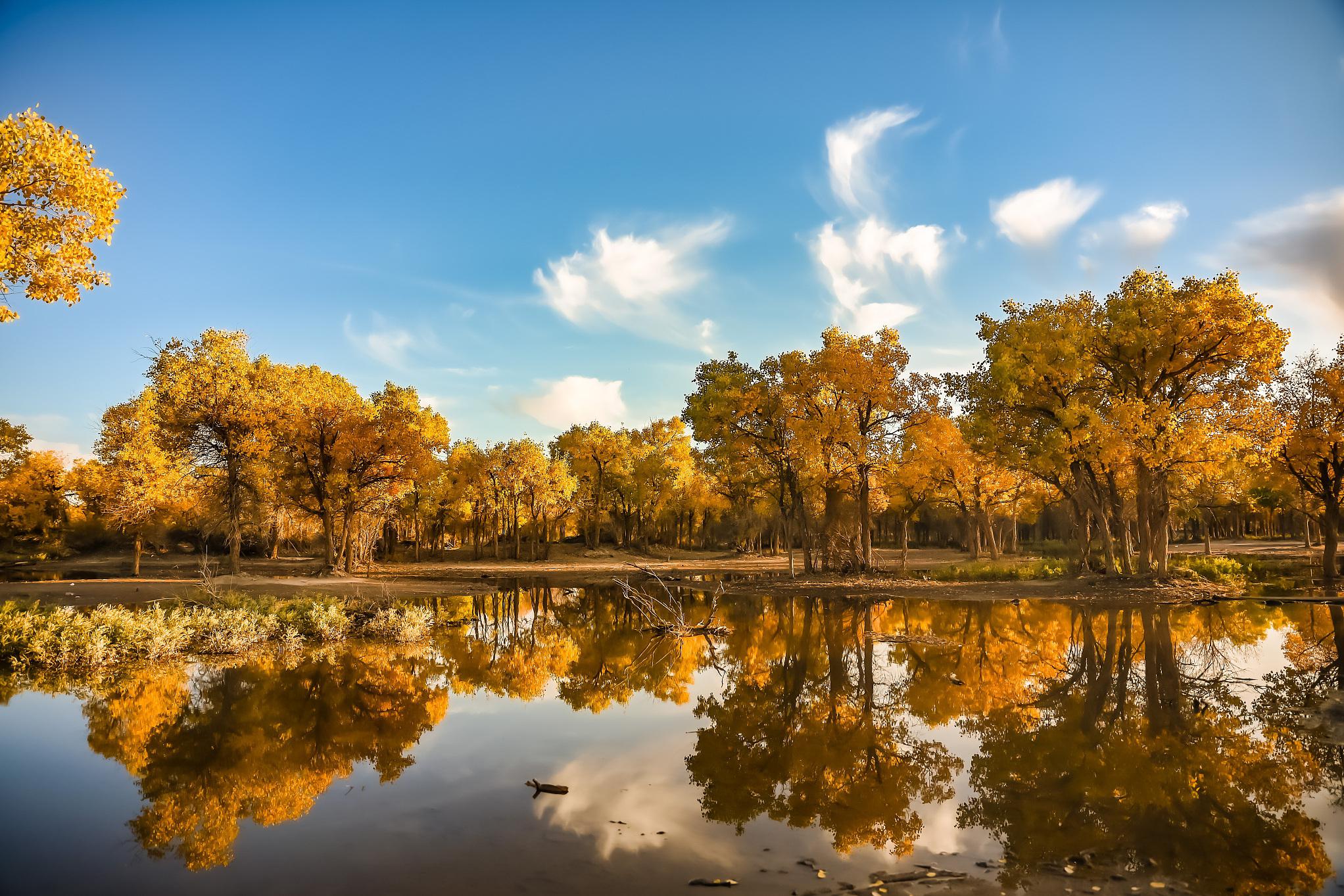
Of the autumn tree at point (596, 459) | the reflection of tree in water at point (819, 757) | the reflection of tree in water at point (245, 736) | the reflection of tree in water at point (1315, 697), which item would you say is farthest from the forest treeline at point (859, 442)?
the reflection of tree in water at point (245, 736)

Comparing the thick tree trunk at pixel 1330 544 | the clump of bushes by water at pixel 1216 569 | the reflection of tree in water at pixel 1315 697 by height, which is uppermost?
the thick tree trunk at pixel 1330 544

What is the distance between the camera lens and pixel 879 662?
634 inches

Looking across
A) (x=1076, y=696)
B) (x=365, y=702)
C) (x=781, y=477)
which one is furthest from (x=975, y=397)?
(x=365, y=702)

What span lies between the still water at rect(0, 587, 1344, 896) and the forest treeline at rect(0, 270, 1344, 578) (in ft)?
42.6

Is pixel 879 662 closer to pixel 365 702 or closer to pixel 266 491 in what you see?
pixel 365 702

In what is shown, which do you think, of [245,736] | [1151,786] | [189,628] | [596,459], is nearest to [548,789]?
[245,736]

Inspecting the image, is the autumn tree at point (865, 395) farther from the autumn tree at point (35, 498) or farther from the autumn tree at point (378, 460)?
the autumn tree at point (35, 498)

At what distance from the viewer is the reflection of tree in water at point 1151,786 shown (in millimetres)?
6398

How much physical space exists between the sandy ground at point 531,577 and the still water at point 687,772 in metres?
12.7

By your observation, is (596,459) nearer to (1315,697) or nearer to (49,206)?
(49,206)

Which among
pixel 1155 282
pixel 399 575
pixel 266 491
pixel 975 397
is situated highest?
pixel 1155 282

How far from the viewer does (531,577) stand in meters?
46.0

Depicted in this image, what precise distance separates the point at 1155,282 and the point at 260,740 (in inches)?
1270

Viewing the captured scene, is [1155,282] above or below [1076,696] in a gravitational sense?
above
